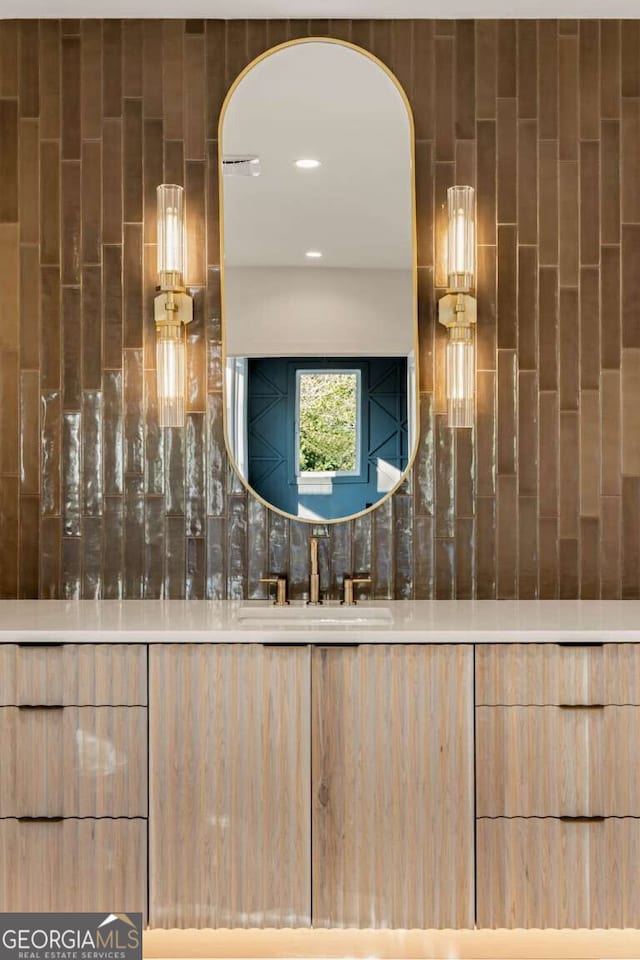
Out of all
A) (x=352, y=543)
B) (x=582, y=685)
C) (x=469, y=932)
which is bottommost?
(x=469, y=932)

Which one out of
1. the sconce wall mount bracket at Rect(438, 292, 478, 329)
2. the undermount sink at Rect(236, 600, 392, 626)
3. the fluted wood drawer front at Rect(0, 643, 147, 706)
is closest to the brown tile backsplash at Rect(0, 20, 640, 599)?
the sconce wall mount bracket at Rect(438, 292, 478, 329)

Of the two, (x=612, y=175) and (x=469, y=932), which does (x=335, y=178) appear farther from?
(x=469, y=932)

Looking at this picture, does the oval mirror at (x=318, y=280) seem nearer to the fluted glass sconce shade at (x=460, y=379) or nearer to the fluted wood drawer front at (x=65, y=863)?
the fluted glass sconce shade at (x=460, y=379)

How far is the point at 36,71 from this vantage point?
94.4 inches

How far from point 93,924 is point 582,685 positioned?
50.8 inches

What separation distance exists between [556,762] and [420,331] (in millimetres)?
1256

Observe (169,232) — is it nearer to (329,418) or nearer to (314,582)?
(329,418)

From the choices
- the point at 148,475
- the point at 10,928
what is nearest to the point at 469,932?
the point at 10,928

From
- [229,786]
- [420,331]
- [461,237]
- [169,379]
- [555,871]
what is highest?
[461,237]

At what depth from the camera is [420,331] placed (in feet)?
7.89

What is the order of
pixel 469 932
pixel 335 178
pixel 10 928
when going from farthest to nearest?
pixel 335 178 → pixel 469 932 → pixel 10 928

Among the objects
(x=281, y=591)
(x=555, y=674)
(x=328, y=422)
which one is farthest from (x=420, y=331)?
(x=555, y=674)

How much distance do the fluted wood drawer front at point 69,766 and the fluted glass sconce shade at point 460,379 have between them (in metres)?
1.24

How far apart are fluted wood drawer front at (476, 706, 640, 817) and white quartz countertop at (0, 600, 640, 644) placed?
A: 0.62ft
